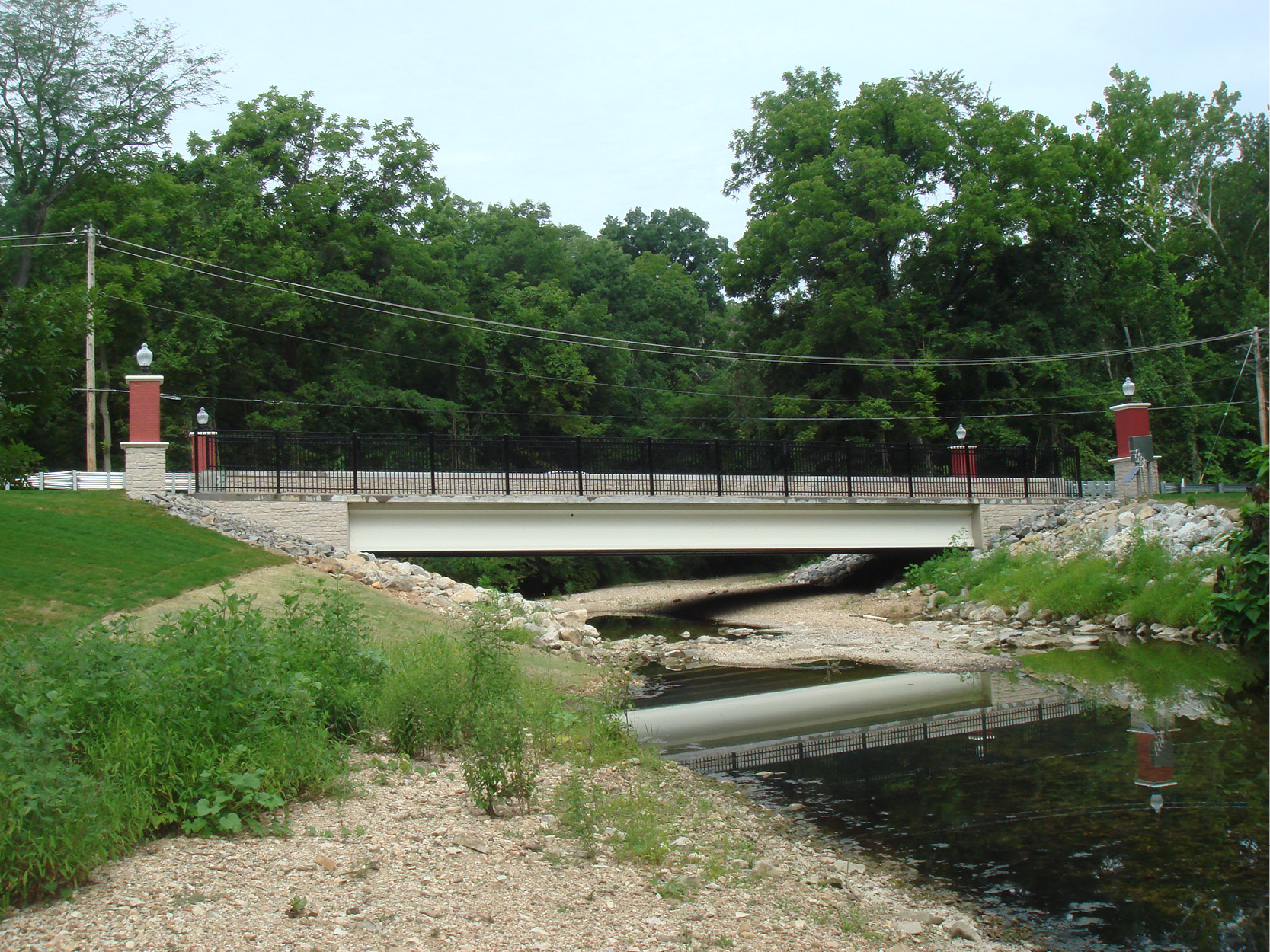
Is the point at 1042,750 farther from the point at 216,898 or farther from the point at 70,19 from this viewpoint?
the point at 70,19

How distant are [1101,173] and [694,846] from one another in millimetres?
47081

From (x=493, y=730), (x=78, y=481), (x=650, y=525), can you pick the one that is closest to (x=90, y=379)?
(x=78, y=481)

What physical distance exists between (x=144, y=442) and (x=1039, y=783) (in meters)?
19.7

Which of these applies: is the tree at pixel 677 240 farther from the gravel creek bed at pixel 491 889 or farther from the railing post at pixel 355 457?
the gravel creek bed at pixel 491 889

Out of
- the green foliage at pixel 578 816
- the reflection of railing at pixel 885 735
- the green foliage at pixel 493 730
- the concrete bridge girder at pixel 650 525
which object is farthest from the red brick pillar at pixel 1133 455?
the green foliage at pixel 578 816

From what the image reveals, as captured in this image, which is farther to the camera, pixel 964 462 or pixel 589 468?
pixel 964 462

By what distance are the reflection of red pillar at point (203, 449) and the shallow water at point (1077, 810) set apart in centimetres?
1663

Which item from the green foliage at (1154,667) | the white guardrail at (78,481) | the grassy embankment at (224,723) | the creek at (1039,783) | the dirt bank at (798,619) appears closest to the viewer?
the grassy embankment at (224,723)

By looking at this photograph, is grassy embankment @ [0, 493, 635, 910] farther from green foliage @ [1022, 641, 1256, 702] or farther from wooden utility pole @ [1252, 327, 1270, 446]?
wooden utility pole @ [1252, 327, 1270, 446]

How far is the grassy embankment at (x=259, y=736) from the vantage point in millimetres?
5684

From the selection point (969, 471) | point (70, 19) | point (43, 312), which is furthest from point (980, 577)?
point (70, 19)

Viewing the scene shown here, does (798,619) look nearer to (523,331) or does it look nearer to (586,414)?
(586,414)

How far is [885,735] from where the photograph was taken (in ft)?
40.0

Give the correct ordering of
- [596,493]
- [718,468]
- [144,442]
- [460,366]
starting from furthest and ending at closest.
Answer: [460,366] < [718,468] < [596,493] < [144,442]
